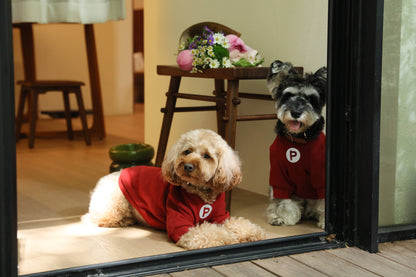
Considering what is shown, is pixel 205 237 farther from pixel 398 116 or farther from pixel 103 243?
pixel 398 116

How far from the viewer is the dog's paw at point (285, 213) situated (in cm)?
245

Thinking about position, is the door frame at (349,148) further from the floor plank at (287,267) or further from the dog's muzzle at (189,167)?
the dog's muzzle at (189,167)

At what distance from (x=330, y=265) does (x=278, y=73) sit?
0.91 m

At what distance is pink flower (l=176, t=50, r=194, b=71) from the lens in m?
2.72

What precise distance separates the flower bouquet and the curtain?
1.45 metres

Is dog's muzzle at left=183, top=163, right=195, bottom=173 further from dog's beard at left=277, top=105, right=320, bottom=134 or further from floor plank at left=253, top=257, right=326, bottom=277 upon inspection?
dog's beard at left=277, top=105, right=320, bottom=134

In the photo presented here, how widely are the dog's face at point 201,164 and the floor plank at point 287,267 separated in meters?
0.34

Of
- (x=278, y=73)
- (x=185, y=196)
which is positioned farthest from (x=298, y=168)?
(x=185, y=196)

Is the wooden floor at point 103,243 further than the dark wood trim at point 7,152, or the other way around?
the wooden floor at point 103,243

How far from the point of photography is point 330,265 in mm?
1925

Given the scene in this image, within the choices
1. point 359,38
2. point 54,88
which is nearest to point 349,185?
point 359,38

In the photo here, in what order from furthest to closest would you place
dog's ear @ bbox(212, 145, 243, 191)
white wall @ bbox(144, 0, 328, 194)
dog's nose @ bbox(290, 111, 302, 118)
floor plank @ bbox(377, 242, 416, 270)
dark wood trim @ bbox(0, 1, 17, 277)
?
white wall @ bbox(144, 0, 328, 194)
dog's nose @ bbox(290, 111, 302, 118)
dog's ear @ bbox(212, 145, 243, 191)
floor plank @ bbox(377, 242, 416, 270)
dark wood trim @ bbox(0, 1, 17, 277)

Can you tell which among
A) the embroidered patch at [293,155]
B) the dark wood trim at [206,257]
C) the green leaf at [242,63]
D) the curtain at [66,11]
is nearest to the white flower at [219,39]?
the green leaf at [242,63]

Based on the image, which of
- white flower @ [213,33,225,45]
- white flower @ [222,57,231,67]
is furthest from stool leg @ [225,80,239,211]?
white flower @ [213,33,225,45]
